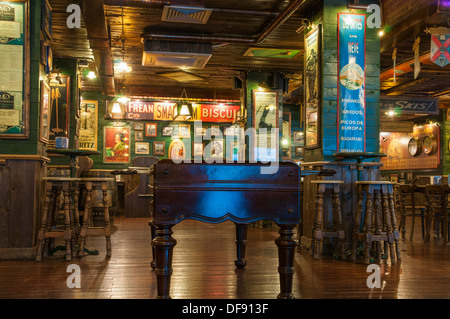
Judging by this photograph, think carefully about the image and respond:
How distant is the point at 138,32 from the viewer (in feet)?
24.5

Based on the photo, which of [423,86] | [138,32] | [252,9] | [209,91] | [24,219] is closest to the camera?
[24,219]

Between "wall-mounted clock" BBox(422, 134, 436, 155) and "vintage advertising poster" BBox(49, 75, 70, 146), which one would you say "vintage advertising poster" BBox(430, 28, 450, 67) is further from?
"wall-mounted clock" BBox(422, 134, 436, 155)

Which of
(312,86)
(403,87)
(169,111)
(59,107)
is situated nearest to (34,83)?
(312,86)

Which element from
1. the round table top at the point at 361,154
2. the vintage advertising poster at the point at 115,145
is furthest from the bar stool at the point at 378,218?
the vintage advertising poster at the point at 115,145

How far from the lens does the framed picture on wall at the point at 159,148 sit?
42.7 ft

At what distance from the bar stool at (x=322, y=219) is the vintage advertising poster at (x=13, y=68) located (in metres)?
3.59

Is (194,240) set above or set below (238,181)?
below

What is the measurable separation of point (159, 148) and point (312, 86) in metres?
7.90

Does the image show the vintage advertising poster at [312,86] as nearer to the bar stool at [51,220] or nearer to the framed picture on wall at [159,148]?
the bar stool at [51,220]

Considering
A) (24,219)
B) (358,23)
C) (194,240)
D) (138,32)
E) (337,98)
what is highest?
(138,32)

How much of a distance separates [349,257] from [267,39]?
429 cm

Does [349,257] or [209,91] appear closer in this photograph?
[349,257]
